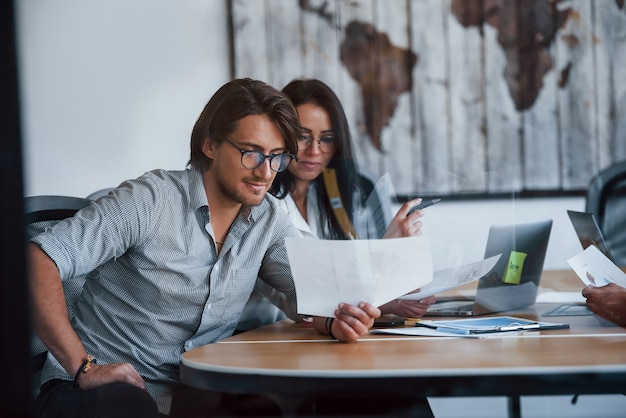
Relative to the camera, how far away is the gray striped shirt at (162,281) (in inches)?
59.9

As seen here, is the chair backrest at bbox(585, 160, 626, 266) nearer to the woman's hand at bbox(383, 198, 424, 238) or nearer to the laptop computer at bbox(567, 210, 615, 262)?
the laptop computer at bbox(567, 210, 615, 262)

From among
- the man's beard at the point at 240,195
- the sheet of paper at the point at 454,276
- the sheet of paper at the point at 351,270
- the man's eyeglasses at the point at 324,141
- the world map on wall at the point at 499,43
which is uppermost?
the world map on wall at the point at 499,43

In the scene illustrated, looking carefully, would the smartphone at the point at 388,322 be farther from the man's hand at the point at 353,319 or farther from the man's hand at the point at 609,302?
the man's hand at the point at 609,302

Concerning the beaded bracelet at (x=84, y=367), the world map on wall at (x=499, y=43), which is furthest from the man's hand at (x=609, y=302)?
the world map on wall at (x=499, y=43)

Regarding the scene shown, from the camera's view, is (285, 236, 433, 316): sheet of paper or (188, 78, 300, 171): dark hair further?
(188, 78, 300, 171): dark hair

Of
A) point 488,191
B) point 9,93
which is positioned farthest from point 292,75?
point 9,93

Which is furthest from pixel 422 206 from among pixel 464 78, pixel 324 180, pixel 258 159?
pixel 464 78

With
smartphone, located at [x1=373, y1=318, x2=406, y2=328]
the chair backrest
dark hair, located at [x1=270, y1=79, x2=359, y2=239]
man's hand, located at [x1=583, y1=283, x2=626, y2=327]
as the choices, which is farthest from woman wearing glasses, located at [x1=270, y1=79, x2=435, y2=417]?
the chair backrest

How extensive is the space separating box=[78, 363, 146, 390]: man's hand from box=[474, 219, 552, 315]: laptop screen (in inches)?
29.4

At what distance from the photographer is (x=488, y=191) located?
229 centimetres

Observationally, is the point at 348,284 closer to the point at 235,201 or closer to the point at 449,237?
the point at 235,201

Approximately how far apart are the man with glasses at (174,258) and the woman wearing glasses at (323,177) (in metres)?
0.26

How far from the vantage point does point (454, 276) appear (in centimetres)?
163

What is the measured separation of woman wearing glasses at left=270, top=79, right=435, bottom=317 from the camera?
2.04m
